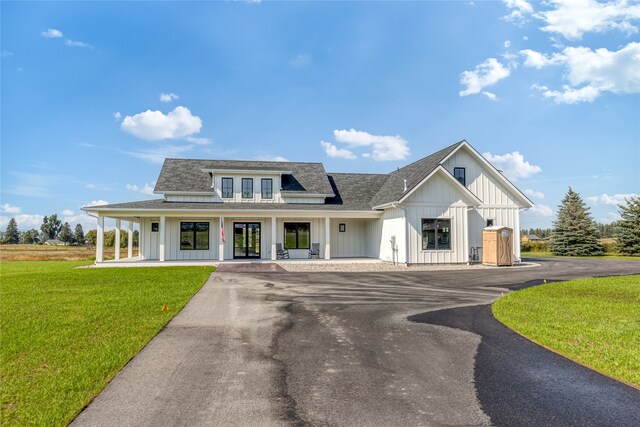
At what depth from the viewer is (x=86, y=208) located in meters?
19.7

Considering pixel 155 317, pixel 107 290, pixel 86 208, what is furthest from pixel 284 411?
pixel 86 208

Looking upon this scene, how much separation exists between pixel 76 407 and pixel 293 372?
89.9 inches

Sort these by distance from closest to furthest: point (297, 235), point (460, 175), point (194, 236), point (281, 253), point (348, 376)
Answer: point (348, 376) < point (460, 175) < point (194, 236) < point (281, 253) < point (297, 235)

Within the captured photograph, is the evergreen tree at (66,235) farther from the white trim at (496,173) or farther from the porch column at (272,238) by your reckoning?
the white trim at (496,173)

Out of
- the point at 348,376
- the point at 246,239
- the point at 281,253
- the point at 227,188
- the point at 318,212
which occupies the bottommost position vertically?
the point at 348,376

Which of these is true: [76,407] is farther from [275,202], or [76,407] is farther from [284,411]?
[275,202]

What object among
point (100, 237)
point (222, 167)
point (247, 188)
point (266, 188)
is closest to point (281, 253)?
point (266, 188)

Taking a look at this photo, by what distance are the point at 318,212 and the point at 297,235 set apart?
2.99m

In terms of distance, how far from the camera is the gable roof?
20733 millimetres

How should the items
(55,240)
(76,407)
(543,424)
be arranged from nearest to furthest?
(543,424) < (76,407) < (55,240)

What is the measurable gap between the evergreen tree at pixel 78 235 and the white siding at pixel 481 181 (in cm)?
8291

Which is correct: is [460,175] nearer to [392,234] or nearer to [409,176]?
[409,176]

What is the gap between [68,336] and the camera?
20.3ft

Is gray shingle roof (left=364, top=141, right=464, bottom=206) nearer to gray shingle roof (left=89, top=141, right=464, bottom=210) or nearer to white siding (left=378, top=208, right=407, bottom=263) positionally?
gray shingle roof (left=89, top=141, right=464, bottom=210)
